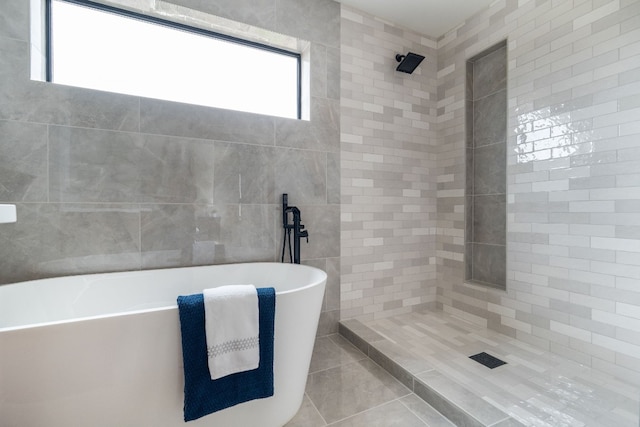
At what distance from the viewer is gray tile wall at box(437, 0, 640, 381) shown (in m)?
1.66

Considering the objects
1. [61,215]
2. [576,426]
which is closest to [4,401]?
[61,215]

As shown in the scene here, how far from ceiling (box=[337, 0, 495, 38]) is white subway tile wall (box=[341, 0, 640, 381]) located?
0.08 m

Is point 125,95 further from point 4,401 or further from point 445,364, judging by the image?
point 445,364

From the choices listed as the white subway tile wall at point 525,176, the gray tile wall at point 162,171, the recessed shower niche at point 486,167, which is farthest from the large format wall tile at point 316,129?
the recessed shower niche at point 486,167

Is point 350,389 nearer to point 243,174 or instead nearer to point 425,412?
point 425,412

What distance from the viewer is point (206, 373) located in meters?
1.14

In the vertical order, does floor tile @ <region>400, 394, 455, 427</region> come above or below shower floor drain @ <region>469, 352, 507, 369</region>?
below

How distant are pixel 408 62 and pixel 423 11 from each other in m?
0.46

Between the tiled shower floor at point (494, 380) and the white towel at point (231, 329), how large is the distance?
1040 millimetres

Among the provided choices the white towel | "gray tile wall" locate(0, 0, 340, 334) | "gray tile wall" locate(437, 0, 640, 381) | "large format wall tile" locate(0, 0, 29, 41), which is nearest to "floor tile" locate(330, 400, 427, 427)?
the white towel

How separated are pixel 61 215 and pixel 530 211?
10.6 ft

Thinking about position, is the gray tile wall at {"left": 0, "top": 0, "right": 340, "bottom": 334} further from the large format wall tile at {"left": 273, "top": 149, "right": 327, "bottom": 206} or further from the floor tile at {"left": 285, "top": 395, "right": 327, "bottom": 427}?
the floor tile at {"left": 285, "top": 395, "right": 327, "bottom": 427}

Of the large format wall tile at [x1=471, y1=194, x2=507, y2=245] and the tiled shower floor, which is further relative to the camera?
the large format wall tile at [x1=471, y1=194, x2=507, y2=245]

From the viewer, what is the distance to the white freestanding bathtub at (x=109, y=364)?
0.95 meters
